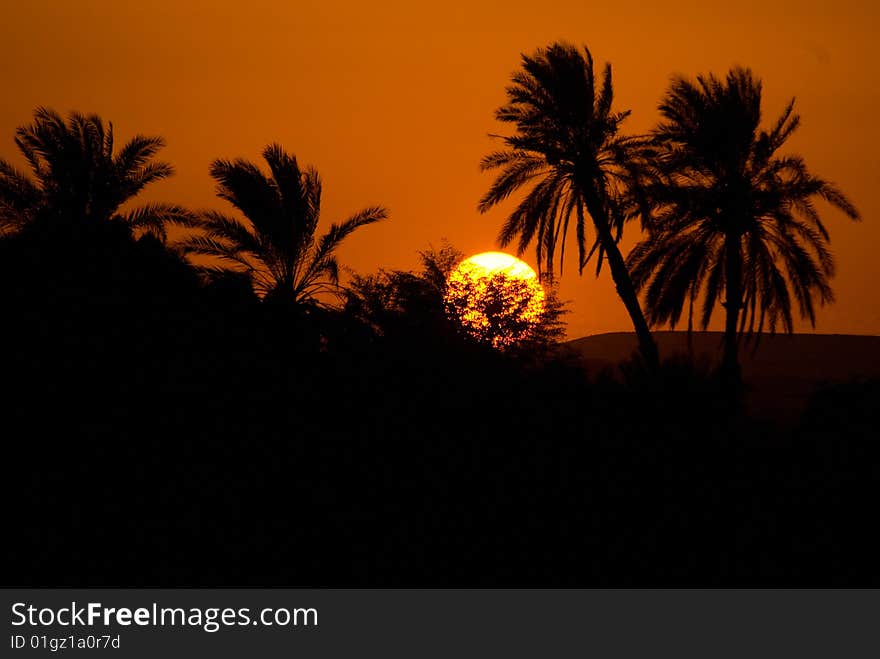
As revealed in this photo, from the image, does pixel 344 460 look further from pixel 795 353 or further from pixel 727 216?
pixel 795 353

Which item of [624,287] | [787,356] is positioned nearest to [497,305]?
[624,287]

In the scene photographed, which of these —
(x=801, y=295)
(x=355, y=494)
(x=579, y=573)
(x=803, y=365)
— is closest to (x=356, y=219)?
(x=801, y=295)

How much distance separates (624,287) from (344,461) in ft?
57.3

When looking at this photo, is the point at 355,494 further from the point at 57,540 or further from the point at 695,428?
the point at 695,428

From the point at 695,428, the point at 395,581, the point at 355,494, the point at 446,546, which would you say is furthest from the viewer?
the point at 695,428

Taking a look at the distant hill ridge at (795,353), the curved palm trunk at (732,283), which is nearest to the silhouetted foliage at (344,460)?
the curved palm trunk at (732,283)

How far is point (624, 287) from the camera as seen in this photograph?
34.4m

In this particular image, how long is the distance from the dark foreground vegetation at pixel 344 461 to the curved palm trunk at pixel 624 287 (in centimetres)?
1130

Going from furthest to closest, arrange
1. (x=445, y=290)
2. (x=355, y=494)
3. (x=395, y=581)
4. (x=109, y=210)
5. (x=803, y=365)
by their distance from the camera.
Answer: (x=803, y=365)
(x=445, y=290)
(x=109, y=210)
(x=355, y=494)
(x=395, y=581)

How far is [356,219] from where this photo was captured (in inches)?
1240

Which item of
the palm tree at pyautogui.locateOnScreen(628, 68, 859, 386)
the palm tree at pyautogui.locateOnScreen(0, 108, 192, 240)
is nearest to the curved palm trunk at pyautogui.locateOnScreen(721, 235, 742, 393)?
the palm tree at pyautogui.locateOnScreen(628, 68, 859, 386)

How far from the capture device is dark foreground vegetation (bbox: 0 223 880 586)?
53.6 ft

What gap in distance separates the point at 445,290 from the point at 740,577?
33.0 meters

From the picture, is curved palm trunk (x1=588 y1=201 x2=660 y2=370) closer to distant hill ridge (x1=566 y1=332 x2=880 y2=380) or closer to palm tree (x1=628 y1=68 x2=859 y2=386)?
palm tree (x1=628 y1=68 x2=859 y2=386)
